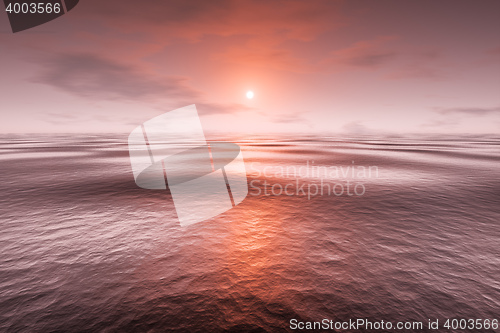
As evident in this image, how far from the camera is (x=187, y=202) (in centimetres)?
1346

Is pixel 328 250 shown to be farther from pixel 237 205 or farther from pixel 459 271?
pixel 237 205

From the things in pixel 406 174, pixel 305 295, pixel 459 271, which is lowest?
pixel 406 174

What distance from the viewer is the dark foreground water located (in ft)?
16.4

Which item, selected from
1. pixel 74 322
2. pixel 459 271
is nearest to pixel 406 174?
pixel 459 271

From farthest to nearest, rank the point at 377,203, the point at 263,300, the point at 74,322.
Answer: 1. the point at 377,203
2. the point at 263,300
3. the point at 74,322

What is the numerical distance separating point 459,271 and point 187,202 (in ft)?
39.3

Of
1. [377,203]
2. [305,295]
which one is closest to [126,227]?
[305,295]

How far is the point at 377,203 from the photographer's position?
12.9 metres

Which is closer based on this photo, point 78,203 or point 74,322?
point 74,322

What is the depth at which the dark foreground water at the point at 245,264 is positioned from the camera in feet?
16.4

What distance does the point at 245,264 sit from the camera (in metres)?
6.93

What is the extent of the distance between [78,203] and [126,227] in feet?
18.6

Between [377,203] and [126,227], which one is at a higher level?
[126,227]

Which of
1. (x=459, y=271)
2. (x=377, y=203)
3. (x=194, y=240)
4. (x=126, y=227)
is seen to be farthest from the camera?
(x=377, y=203)
